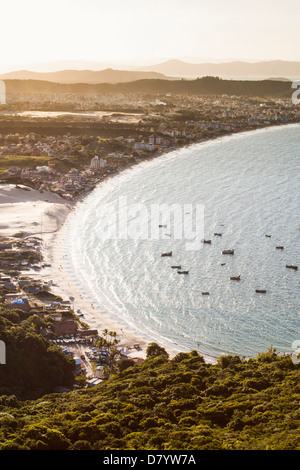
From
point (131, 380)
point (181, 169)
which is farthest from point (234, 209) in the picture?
point (131, 380)

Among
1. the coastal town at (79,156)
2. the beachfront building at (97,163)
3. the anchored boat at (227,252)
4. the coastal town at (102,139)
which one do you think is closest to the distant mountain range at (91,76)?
the coastal town at (79,156)

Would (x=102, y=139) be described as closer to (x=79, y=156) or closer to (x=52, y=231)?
(x=79, y=156)

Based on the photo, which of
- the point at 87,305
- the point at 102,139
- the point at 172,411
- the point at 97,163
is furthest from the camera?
the point at 102,139

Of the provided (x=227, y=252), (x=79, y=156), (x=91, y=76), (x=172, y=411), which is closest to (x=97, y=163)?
(x=79, y=156)

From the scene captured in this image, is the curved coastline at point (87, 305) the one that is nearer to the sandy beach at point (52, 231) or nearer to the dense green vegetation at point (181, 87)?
the sandy beach at point (52, 231)

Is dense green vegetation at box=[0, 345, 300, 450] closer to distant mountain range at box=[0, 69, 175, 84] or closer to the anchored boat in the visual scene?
the anchored boat

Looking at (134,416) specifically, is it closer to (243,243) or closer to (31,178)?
(243,243)

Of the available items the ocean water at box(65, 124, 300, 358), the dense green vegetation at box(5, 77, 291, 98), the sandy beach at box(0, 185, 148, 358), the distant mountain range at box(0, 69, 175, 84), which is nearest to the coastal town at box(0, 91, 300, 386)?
the sandy beach at box(0, 185, 148, 358)
